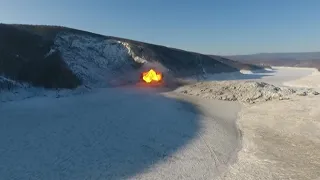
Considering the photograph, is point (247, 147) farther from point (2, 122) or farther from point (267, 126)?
point (2, 122)

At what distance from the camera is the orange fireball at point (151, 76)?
2142 inches

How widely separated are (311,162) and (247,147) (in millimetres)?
4585

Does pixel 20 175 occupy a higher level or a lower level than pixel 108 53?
lower

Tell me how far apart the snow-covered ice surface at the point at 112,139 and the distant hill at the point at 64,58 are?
6.75 meters

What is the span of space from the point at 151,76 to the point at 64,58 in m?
13.7

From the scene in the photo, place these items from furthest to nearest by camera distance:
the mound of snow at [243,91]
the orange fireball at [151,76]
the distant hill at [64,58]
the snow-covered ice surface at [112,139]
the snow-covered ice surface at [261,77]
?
the snow-covered ice surface at [261,77] → the orange fireball at [151,76] → the mound of snow at [243,91] → the distant hill at [64,58] → the snow-covered ice surface at [112,139]

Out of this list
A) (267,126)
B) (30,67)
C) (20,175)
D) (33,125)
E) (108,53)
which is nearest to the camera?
(20,175)

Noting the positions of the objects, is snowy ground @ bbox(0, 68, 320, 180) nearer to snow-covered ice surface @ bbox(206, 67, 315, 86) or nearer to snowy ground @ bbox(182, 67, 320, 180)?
snowy ground @ bbox(182, 67, 320, 180)

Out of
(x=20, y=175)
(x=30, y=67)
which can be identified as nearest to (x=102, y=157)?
(x=20, y=175)

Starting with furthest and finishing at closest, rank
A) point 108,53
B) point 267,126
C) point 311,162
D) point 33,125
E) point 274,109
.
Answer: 1. point 108,53
2. point 274,109
3. point 267,126
4. point 33,125
5. point 311,162

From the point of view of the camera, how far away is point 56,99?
37.8m

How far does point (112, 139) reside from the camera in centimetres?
2522

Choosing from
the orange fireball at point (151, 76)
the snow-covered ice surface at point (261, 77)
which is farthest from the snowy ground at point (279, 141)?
the snow-covered ice surface at point (261, 77)

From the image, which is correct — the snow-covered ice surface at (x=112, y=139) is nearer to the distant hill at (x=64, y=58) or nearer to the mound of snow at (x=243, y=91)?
the mound of snow at (x=243, y=91)
